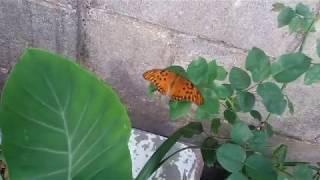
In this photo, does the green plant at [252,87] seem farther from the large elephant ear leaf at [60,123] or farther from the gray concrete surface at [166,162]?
the gray concrete surface at [166,162]

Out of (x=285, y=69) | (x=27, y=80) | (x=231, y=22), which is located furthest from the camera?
(x=231, y=22)

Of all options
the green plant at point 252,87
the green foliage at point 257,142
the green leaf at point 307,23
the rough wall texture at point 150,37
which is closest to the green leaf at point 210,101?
the green plant at point 252,87

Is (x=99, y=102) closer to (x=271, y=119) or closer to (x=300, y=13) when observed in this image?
(x=300, y=13)

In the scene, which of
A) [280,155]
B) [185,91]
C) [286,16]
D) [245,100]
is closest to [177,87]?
[185,91]

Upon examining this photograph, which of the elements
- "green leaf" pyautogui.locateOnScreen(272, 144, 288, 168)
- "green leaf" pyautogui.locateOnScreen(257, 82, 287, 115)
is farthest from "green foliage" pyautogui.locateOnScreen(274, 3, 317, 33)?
"green leaf" pyautogui.locateOnScreen(272, 144, 288, 168)

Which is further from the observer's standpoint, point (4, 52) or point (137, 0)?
point (4, 52)

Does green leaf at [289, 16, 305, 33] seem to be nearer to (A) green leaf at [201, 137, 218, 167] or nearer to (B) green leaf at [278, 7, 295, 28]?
(B) green leaf at [278, 7, 295, 28]

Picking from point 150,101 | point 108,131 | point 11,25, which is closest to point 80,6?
point 11,25
